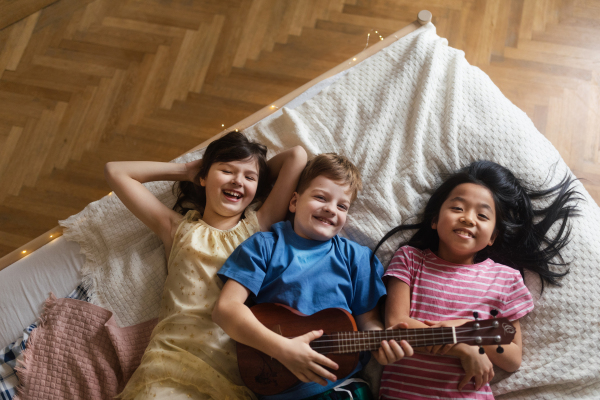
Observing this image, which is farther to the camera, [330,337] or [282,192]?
[282,192]

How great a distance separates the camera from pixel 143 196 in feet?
4.54

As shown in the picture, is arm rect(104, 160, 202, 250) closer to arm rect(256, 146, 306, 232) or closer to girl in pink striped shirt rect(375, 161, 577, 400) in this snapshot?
arm rect(256, 146, 306, 232)

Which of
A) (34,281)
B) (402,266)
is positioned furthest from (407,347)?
(34,281)

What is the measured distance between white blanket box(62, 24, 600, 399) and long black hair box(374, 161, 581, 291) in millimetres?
37

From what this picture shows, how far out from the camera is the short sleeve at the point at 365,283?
1210 mm

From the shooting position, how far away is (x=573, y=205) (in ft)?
4.34

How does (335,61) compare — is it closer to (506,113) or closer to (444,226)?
(506,113)

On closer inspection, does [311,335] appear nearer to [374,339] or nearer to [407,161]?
[374,339]

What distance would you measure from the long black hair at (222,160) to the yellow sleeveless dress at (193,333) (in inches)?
5.3

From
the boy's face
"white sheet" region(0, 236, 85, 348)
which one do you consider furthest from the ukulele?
"white sheet" region(0, 236, 85, 348)

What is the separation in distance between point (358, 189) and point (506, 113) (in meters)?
0.56

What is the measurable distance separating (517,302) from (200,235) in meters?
0.91

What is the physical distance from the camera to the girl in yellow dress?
3.74 ft

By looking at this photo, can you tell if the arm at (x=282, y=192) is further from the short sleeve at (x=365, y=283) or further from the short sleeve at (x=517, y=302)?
the short sleeve at (x=517, y=302)
